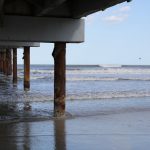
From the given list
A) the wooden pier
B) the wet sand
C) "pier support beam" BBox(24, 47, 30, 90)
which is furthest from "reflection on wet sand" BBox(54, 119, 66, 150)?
"pier support beam" BBox(24, 47, 30, 90)

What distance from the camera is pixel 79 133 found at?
866 cm

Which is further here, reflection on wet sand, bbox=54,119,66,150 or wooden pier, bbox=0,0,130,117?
wooden pier, bbox=0,0,130,117

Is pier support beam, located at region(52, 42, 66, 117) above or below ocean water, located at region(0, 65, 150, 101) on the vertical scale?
above

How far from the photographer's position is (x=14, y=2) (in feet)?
36.5

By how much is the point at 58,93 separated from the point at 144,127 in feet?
9.06

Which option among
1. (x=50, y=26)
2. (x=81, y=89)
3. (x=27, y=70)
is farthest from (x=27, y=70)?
(x=50, y=26)

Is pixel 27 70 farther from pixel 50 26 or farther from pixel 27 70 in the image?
pixel 50 26

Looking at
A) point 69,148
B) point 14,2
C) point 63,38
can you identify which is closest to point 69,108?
point 63,38

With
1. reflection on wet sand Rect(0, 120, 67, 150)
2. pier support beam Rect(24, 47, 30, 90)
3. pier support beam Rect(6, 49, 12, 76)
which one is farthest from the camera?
pier support beam Rect(6, 49, 12, 76)

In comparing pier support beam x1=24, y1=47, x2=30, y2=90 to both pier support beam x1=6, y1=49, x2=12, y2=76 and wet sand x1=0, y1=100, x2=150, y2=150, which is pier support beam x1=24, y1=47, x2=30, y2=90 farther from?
pier support beam x1=6, y1=49, x2=12, y2=76

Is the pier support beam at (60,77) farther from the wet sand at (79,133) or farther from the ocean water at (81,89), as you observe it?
the ocean water at (81,89)

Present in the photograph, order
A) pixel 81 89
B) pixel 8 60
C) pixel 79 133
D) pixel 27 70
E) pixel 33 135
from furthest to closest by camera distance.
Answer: pixel 8 60 < pixel 81 89 < pixel 27 70 < pixel 79 133 < pixel 33 135

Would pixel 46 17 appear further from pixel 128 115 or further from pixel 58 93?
pixel 128 115

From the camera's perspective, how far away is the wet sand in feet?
23.9
